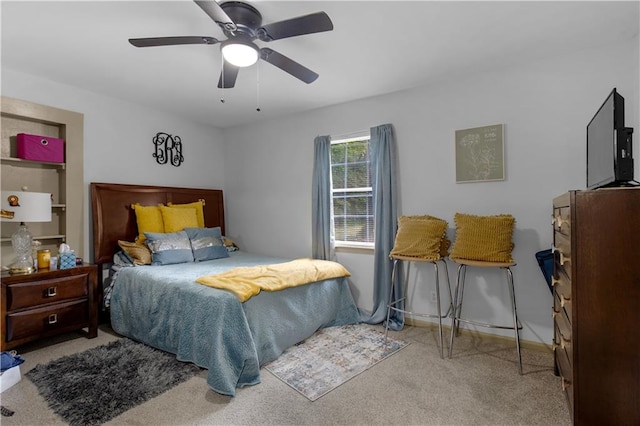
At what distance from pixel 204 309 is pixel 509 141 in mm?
2836

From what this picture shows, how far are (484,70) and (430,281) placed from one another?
2007 millimetres

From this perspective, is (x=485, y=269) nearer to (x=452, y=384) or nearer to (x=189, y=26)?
(x=452, y=384)

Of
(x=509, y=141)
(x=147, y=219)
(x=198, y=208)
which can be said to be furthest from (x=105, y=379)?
(x=509, y=141)

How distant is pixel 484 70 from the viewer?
114 inches

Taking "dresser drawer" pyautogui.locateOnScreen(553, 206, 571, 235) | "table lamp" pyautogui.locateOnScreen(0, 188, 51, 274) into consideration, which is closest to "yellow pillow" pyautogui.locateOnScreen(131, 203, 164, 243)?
"table lamp" pyautogui.locateOnScreen(0, 188, 51, 274)

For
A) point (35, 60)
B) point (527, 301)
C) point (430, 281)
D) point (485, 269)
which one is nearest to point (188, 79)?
point (35, 60)

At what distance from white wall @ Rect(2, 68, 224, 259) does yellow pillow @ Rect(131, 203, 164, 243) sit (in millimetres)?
407

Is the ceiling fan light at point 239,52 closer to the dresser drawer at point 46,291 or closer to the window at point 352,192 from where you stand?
the window at point 352,192

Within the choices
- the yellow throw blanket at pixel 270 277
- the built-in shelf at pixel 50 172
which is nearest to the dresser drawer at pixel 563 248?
the yellow throw blanket at pixel 270 277

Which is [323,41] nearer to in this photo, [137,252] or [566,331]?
[566,331]

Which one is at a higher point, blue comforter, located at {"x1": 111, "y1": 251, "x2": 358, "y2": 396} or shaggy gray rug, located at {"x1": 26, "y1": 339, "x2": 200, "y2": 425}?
blue comforter, located at {"x1": 111, "y1": 251, "x2": 358, "y2": 396}

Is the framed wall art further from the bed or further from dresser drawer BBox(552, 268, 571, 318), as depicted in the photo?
the bed

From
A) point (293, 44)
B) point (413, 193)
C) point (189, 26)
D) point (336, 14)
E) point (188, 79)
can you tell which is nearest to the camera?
point (336, 14)

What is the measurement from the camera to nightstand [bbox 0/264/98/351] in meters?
2.52
